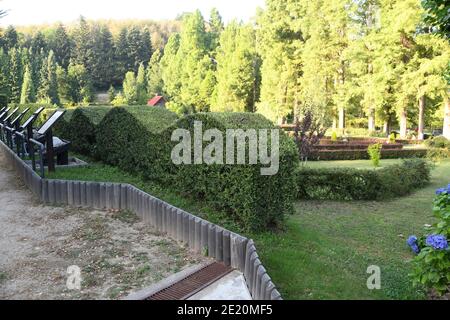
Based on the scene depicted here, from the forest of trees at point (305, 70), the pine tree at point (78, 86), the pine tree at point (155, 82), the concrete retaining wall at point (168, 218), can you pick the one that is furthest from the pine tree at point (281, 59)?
the pine tree at point (78, 86)

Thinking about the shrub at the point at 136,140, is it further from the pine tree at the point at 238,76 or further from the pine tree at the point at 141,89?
the pine tree at the point at 141,89

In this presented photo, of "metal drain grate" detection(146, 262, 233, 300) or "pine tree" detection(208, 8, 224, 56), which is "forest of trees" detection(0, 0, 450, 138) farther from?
"metal drain grate" detection(146, 262, 233, 300)

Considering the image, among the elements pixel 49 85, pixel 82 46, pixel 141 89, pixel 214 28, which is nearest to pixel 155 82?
pixel 141 89

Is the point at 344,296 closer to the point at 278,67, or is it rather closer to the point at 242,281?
the point at 242,281

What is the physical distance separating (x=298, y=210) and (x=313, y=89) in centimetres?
1999

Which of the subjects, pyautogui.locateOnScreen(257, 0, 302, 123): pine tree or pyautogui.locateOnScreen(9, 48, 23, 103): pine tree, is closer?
pyautogui.locateOnScreen(257, 0, 302, 123): pine tree

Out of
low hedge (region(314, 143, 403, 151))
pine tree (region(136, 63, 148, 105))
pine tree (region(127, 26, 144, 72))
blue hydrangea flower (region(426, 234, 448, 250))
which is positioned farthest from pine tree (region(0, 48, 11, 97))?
blue hydrangea flower (region(426, 234, 448, 250))

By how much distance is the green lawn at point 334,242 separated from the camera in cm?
448

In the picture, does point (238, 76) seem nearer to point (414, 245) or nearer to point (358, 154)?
point (358, 154)

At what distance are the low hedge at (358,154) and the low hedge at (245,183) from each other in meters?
13.6

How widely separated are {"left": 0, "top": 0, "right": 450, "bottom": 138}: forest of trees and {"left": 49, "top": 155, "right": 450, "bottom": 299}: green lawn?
4617 millimetres

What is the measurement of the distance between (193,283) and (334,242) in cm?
285

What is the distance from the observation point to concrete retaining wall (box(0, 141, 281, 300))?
172 inches

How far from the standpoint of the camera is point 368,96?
2667 centimetres
